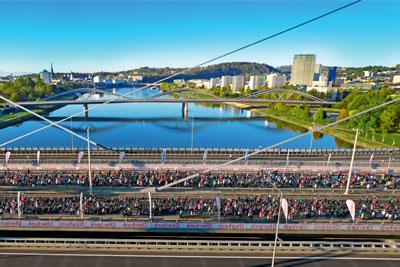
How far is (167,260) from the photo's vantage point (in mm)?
11938

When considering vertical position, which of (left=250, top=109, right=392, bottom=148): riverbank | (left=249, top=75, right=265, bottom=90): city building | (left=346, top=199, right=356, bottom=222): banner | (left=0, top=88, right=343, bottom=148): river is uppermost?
(left=249, top=75, right=265, bottom=90): city building

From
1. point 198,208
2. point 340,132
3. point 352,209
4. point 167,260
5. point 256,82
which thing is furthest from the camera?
point 256,82

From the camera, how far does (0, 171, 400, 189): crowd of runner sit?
22.3 metres

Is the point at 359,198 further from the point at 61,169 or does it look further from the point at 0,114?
the point at 0,114

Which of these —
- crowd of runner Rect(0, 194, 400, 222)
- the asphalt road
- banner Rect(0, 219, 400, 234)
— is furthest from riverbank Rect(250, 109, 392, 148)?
the asphalt road

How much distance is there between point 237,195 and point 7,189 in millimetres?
17016

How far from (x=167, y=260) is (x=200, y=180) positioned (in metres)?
11.2

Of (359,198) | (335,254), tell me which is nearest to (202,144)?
(359,198)

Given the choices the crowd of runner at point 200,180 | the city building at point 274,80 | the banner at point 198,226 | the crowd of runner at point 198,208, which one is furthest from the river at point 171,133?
the city building at point 274,80

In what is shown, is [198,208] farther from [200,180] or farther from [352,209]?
[352,209]

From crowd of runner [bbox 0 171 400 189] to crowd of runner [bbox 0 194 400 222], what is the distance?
3651 millimetres

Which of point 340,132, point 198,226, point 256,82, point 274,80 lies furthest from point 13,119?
point 274,80

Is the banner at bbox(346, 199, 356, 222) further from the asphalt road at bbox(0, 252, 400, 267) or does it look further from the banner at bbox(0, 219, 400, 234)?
the asphalt road at bbox(0, 252, 400, 267)

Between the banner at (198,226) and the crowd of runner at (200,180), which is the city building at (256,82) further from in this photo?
the banner at (198,226)
